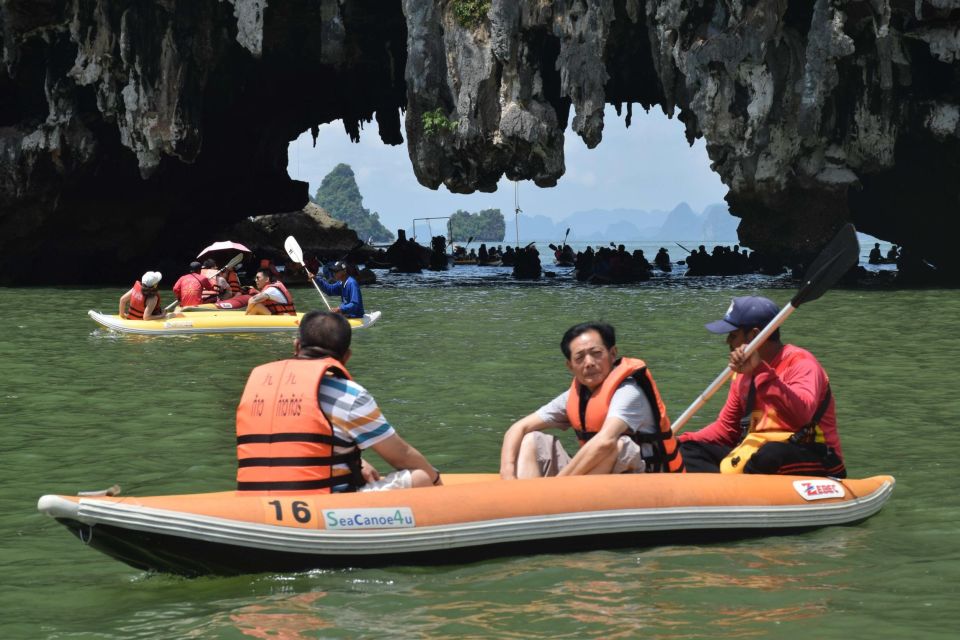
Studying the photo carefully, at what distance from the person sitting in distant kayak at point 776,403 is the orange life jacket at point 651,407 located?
461 mm

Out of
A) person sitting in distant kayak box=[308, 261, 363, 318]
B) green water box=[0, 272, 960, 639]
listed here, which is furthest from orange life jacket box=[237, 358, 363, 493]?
person sitting in distant kayak box=[308, 261, 363, 318]

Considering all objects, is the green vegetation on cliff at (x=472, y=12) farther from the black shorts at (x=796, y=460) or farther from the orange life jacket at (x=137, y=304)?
the black shorts at (x=796, y=460)

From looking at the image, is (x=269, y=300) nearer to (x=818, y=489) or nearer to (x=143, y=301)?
(x=143, y=301)

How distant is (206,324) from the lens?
1858cm

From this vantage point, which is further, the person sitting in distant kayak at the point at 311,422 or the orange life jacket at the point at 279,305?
the orange life jacket at the point at 279,305

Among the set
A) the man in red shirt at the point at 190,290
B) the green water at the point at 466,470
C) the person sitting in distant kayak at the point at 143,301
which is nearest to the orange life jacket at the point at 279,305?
the green water at the point at 466,470

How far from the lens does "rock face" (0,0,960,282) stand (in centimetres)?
2619

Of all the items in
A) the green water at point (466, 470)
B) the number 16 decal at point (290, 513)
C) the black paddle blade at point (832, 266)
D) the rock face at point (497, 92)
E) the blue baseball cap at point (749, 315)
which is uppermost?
the rock face at point (497, 92)

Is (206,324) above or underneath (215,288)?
underneath

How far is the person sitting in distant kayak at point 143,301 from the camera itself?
18.7 meters

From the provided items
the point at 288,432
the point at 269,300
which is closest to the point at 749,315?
the point at 288,432

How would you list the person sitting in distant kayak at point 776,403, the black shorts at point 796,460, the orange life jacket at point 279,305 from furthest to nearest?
the orange life jacket at point 279,305, the black shorts at point 796,460, the person sitting in distant kayak at point 776,403

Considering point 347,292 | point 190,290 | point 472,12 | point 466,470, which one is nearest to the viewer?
point 466,470

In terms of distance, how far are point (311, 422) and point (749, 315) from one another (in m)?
2.56
